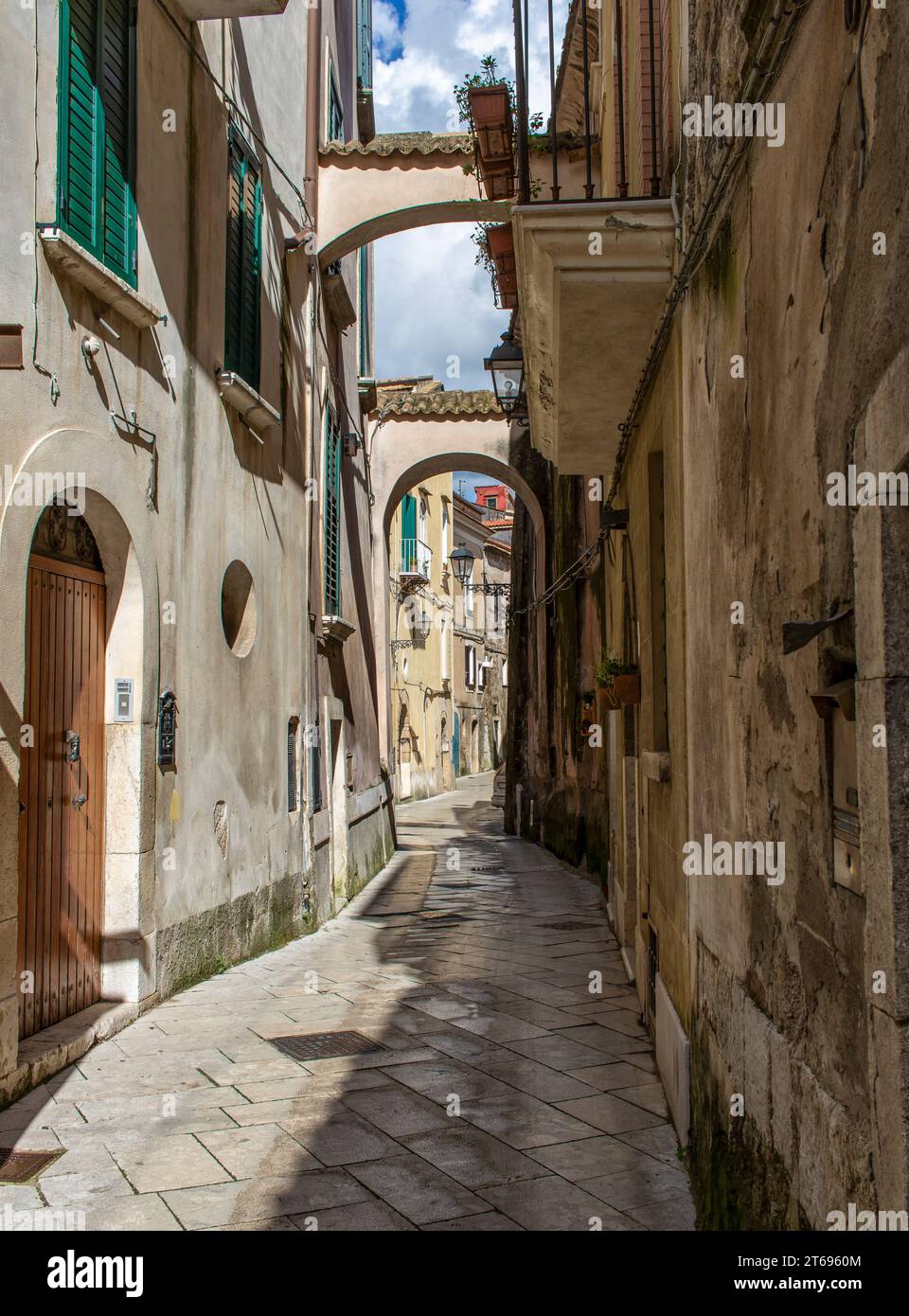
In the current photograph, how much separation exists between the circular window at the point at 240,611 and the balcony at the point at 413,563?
22261 millimetres

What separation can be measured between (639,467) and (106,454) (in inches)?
123

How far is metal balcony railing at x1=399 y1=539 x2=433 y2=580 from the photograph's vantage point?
31.9m

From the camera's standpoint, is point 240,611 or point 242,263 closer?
point 242,263

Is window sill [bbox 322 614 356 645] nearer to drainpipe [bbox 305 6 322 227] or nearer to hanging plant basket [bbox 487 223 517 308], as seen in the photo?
hanging plant basket [bbox 487 223 517 308]

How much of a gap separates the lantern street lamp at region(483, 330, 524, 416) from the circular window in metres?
3.33

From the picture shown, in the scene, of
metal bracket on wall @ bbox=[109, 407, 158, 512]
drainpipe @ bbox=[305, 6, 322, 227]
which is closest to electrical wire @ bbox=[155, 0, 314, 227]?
drainpipe @ bbox=[305, 6, 322, 227]

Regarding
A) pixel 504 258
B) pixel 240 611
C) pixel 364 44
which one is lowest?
pixel 240 611

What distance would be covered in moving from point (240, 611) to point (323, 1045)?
4016mm

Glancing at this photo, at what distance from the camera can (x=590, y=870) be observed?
1397 centimetres

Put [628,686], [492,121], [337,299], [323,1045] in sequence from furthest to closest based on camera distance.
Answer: [337,299]
[492,121]
[628,686]
[323,1045]

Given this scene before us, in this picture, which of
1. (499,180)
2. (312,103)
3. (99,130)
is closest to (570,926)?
(499,180)

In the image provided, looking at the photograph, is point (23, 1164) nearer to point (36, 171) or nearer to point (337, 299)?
point (36, 171)

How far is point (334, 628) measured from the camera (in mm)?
12539
